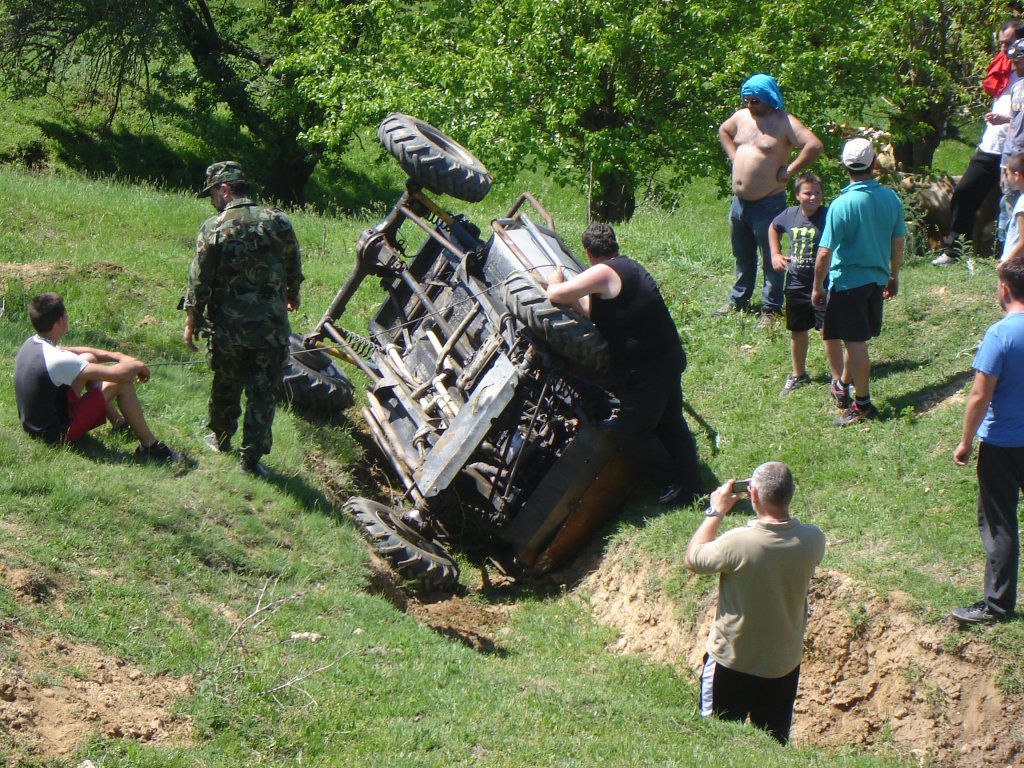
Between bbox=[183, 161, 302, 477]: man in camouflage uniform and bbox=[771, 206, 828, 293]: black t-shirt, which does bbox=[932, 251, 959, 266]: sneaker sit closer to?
bbox=[771, 206, 828, 293]: black t-shirt

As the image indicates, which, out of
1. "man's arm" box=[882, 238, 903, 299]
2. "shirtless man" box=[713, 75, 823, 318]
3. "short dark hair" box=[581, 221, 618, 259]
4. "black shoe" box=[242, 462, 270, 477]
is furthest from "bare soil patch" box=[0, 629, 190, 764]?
"shirtless man" box=[713, 75, 823, 318]

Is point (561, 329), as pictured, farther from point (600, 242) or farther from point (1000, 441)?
point (1000, 441)

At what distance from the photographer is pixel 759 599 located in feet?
18.0

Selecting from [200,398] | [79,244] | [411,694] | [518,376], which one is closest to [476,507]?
[518,376]

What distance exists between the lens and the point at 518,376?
313 inches

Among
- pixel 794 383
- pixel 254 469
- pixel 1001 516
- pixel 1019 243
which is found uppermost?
pixel 1019 243

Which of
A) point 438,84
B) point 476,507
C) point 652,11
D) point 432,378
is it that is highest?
point 652,11

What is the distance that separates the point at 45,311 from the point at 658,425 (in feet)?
13.6

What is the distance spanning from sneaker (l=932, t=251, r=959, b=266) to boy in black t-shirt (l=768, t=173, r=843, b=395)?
2459 millimetres

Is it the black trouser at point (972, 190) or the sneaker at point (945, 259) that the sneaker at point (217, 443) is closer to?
the sneaker at point (945, 259)

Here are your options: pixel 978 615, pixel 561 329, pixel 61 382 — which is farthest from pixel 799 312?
pixel 61 382

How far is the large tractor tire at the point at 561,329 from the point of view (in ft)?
25.2

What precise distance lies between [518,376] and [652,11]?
1050cm

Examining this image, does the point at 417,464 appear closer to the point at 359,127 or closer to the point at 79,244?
the point at 79,244
